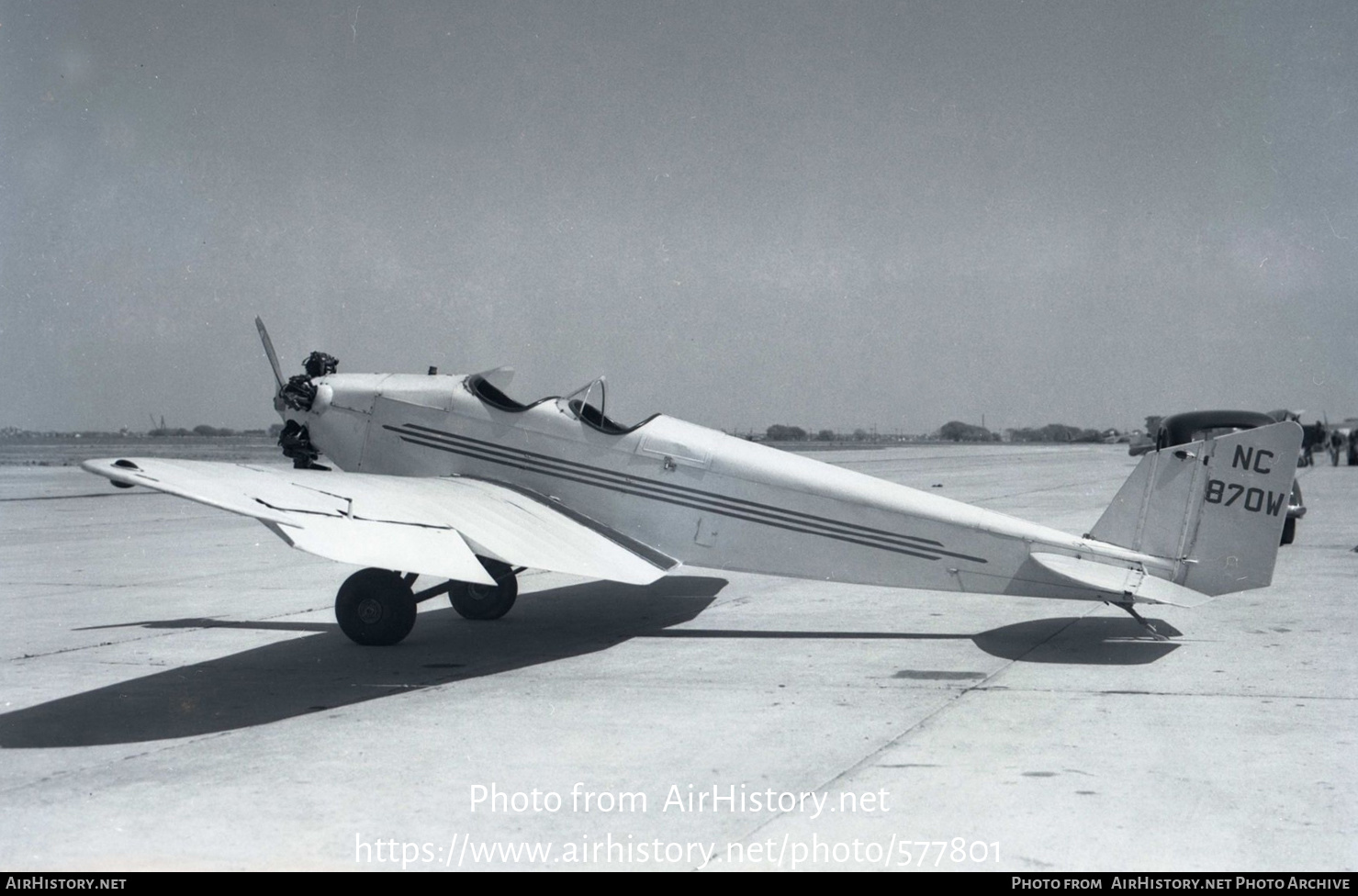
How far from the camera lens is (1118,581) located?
8719 mm

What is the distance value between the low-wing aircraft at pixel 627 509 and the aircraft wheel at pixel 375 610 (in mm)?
16

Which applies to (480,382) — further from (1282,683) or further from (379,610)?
(1282,683)

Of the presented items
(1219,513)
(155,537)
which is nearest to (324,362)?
(1219,513)

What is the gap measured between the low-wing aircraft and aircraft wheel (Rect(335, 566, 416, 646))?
0.02 meters

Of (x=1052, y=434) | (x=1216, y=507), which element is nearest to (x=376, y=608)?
(x=1216, y=507)

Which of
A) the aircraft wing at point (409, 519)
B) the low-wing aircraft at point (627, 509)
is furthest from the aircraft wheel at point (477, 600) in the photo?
the aircraft wing at point (409, 519)

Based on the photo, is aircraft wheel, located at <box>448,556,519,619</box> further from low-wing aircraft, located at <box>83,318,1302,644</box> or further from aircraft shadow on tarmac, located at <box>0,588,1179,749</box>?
aircraft shadow on tarmac, located at <box>0,588,1179,749</box>

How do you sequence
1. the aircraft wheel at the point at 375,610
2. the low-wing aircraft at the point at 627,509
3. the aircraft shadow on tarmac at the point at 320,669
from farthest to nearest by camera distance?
the aircraft wheel at the point at 375,610 → the low-wing aircraft at the point at 627,509 → the aircraft shadow on tarmac at the point at 320,669

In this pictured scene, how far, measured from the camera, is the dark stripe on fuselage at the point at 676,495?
374 inches

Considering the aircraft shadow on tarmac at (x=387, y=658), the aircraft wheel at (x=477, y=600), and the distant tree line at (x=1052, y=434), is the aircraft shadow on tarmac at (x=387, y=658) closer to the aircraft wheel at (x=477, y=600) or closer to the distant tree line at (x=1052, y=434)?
the aircraft wheel at (x=477, y=600)

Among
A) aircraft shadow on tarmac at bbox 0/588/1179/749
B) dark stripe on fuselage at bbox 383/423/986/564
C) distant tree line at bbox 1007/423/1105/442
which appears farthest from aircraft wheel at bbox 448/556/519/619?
distant tree line at bbox 1007/423/1105/442

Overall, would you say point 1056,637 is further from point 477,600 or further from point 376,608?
point 376,608

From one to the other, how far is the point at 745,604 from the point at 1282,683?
564 centimetres
